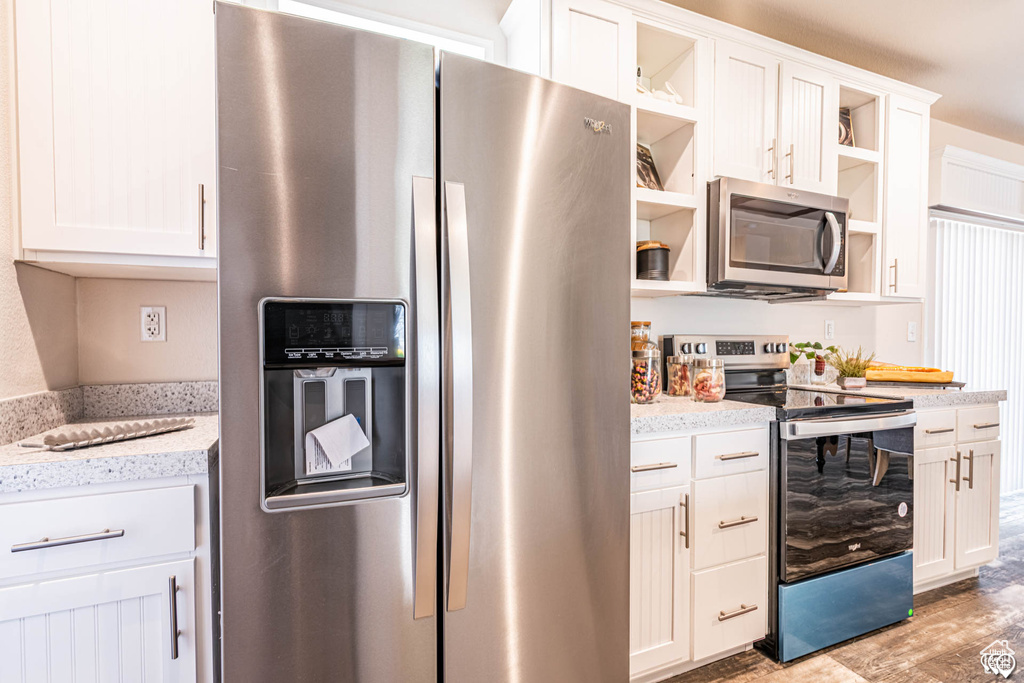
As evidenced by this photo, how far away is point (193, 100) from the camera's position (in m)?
1.32

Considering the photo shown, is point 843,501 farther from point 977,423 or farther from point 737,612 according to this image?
point 977,423

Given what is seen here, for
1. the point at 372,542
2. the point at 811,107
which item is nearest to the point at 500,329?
the point at 372,542

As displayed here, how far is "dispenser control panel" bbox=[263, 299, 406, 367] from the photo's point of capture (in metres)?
1.00

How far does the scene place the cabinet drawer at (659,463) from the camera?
5.12ft

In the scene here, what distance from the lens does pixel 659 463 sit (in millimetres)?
1594

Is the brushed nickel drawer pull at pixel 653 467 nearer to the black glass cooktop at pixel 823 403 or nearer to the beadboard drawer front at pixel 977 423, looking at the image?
the black glass cooktop at pixel 823 403

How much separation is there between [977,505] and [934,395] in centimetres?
72

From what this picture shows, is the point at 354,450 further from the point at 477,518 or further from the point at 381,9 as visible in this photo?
the point at 381,9

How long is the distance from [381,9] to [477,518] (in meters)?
1.92

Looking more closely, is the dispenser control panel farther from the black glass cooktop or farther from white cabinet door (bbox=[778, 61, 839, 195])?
white cabinet door (bbox=[778, 61, 839, 195])

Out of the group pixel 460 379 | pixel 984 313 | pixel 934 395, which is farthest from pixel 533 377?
pixel 984 313

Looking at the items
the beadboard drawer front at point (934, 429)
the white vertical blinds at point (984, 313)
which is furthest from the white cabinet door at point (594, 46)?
the white vertical blinds at point (984, 313)

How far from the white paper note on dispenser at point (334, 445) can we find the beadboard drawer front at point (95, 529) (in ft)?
0.93

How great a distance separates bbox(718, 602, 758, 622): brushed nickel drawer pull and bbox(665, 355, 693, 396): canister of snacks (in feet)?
2.72
